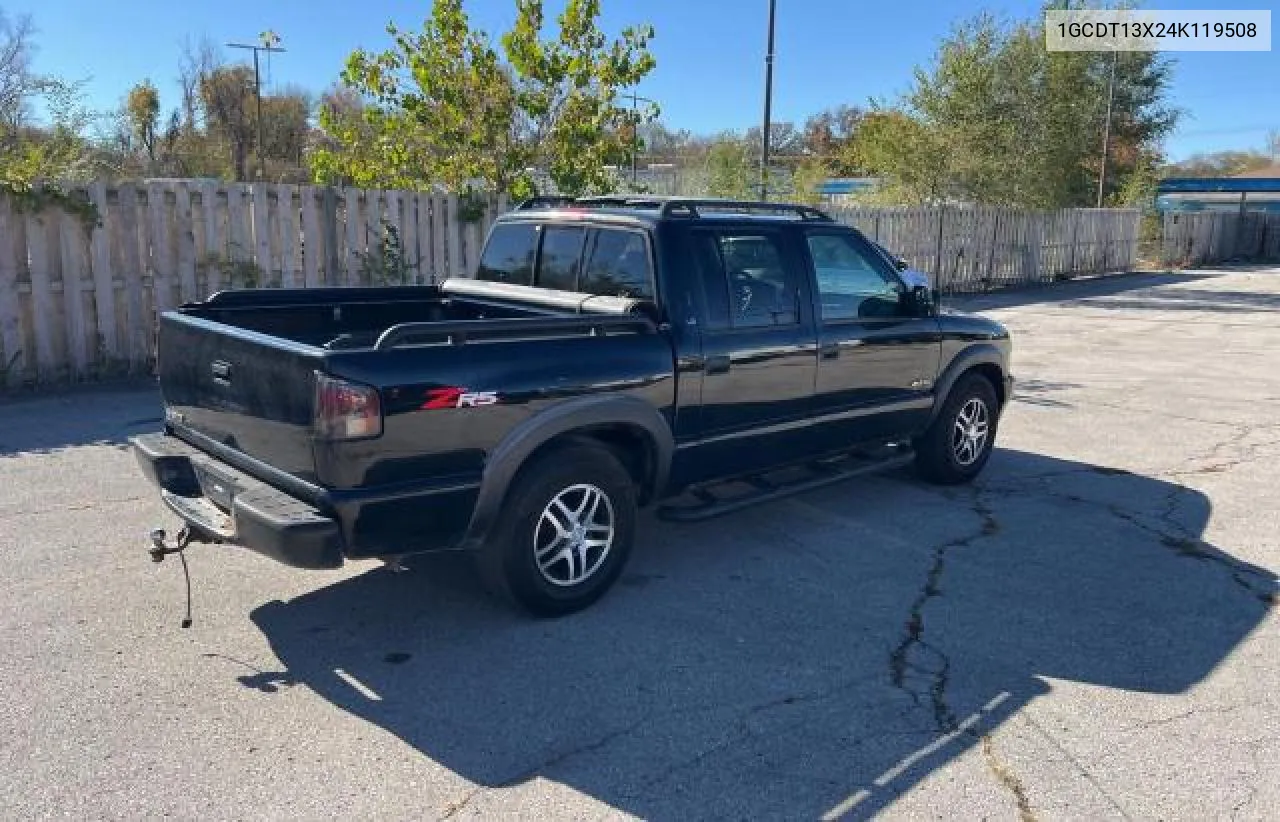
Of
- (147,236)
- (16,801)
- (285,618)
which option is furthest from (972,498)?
(147,236)

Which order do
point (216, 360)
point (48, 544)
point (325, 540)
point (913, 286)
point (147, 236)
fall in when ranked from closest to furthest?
1. point (325, 540)
2. point (216, 360)
3. point (48, 544)
4. point (913, 286)
5. point (147, 236)

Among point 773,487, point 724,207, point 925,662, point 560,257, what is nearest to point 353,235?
point 560,257

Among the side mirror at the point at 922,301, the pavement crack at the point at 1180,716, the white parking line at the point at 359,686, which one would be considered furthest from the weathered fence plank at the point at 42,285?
the pavement crack at the point at 1180,716

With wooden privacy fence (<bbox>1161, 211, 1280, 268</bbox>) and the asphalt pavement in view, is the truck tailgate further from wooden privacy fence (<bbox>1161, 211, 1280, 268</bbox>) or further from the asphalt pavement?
wooden privacy fence (<bbox>1161, 211, 1280, 268</bbox>)

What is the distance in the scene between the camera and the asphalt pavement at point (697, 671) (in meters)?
3.16

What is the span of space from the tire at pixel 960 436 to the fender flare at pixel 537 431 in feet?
8.64

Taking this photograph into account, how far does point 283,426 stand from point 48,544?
2.24 metres

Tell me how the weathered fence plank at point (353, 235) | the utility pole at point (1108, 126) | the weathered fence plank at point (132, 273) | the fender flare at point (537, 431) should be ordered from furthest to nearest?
1. the utility pole at point (1108, 126)
2. the weathered fence plank at point (353, 235)
3. the weathered fence plank at point (132, 273)
4. the fender flare at point (537, 431)

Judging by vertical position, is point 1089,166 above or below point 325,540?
above

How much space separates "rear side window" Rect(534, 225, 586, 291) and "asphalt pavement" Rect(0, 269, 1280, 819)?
1489mm

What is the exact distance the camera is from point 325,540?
353cm

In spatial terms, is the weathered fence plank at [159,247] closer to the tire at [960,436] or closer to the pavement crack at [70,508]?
the pavement crack at [70,508]

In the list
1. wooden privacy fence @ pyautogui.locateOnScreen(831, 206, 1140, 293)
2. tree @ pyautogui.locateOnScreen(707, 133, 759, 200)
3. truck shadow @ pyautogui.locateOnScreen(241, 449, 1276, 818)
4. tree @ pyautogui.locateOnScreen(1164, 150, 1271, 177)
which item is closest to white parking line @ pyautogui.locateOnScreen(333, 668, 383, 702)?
truck shadow @ pyautogui.locateOnScreen(241, 449, 1276, 818)

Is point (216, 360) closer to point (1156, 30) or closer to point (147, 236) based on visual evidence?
point (147, 236)
